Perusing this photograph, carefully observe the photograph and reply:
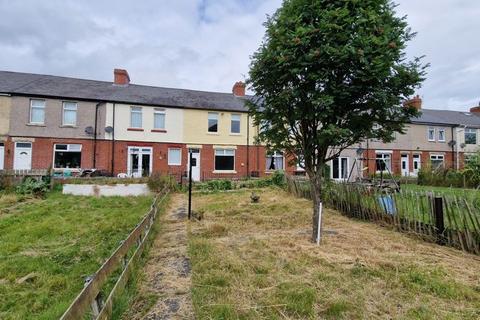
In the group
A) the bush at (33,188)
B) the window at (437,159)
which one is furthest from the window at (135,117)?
the window at (437,159)

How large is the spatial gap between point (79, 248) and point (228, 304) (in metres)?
3.93

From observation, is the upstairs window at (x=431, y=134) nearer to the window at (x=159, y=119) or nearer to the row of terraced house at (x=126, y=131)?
the row of terraced house at (x=126, y=131)

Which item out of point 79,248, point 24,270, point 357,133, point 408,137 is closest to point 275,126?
point 357,133

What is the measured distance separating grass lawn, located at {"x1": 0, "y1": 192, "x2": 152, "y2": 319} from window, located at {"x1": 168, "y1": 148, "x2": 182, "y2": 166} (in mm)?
10183

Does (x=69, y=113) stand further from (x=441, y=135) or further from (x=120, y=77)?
(x=441, y=135)

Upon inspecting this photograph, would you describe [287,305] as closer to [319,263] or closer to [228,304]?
[228,304]

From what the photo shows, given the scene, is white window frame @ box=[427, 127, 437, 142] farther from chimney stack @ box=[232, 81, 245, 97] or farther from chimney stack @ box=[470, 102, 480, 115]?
chimney stack @ box=[232, 81, 245, 97]

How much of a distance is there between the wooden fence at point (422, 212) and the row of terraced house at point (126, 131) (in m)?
7.61

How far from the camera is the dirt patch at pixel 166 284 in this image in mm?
3498

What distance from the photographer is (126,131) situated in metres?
20.3

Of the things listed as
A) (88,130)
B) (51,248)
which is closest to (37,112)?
(88,130)

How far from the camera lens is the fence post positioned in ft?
21.0

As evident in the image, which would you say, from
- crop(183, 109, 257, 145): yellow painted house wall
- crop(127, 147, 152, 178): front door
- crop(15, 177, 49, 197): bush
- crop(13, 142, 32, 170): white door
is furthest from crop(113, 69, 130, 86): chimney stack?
crop(15, 177, 49, 197): bush

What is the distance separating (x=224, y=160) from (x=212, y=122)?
300 cm
